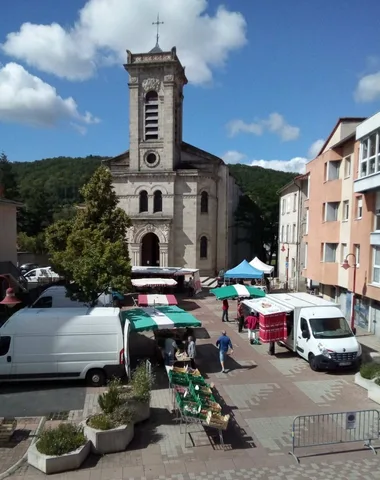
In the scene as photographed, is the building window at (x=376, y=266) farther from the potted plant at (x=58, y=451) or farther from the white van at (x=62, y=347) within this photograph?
the potted plant at (x=58, y=451)

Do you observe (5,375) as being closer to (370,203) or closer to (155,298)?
(155,298)

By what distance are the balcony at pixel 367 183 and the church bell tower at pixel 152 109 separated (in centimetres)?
2317

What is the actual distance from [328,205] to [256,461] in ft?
58.0

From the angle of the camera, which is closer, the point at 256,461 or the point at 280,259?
the point at 256,461

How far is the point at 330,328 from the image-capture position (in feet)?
50.3

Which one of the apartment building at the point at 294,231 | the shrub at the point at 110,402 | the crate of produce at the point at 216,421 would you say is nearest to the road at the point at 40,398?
the shrub at the point at 110,402

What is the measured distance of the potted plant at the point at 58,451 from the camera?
817cm

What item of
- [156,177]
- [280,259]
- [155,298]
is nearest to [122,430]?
[155,298]

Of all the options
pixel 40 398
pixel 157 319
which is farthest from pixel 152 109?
pixel 40 398

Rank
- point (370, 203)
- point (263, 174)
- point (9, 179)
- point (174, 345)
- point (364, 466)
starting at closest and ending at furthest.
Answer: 1. point (364, 466)
2. point (174, 345)
3. point (370, 203)
4. point (9, 179)
5. point (263, 174)

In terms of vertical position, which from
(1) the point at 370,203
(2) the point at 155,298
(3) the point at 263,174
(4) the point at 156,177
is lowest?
(2) the point at 155,298

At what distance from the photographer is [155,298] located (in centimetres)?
1950

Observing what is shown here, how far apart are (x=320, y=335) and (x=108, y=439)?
28.9 feet

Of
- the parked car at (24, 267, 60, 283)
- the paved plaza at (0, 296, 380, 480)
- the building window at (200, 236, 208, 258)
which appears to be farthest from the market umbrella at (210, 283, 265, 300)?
the parked car at (24, 267, 60, 283)
